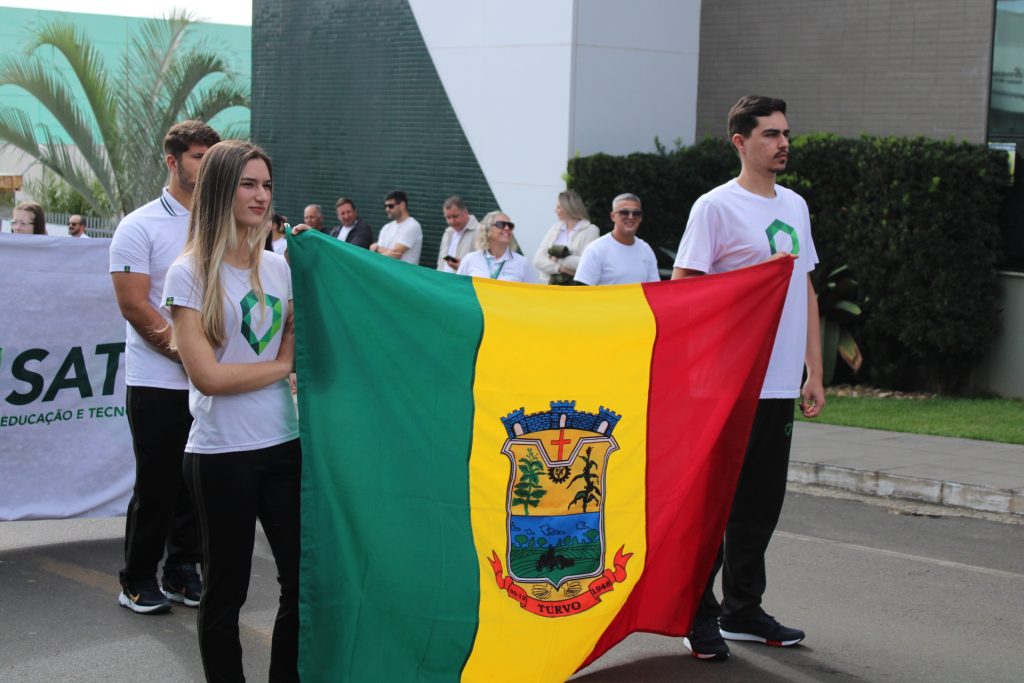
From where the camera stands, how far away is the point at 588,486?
191 inches

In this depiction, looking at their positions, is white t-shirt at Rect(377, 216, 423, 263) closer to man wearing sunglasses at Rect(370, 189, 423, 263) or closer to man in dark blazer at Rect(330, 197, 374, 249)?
man wearing sunglasses at Rect(370, 189, 423, 263)

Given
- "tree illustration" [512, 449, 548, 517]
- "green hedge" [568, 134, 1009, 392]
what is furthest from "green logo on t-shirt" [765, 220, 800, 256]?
"green hedge" [568, 134, 1009, 392]

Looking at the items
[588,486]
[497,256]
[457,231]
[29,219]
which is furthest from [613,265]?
[457,231]

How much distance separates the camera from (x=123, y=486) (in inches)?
296

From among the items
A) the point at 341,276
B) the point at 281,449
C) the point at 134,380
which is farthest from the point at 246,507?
the point at 134,380

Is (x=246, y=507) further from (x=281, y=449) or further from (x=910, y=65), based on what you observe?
(x=910, y=65)

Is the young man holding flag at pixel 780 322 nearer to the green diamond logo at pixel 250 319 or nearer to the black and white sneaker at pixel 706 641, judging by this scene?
the black and white sneaker at pixel 706 641

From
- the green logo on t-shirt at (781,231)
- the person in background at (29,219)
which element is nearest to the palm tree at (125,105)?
the person in background at (29,219)

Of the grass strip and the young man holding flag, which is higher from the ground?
the young man holding flag

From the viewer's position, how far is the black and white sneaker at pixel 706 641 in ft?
18.1

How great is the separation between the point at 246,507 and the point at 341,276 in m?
0.81

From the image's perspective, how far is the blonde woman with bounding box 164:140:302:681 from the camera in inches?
169

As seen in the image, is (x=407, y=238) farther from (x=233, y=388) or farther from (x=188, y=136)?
(x=233, y=388)

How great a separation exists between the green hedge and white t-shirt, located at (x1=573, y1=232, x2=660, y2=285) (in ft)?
14.4
